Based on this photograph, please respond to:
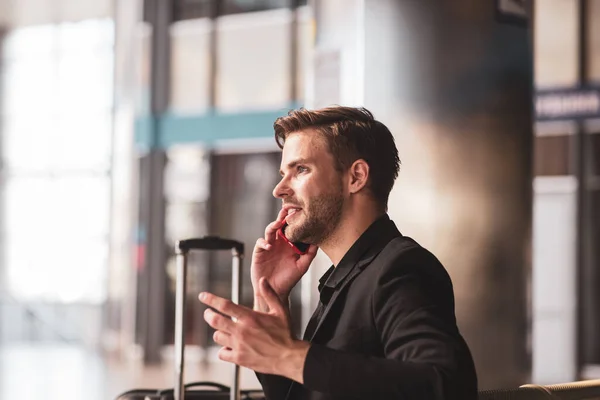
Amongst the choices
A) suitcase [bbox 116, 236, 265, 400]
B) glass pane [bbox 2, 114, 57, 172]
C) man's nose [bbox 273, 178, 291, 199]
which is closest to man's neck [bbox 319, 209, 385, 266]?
man's nose [bbox 273, 178, 291, 199]

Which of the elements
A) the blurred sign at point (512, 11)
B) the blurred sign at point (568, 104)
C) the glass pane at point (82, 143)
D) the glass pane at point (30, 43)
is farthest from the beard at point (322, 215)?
the glass pane at point (30, 43)

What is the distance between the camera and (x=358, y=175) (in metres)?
1.94

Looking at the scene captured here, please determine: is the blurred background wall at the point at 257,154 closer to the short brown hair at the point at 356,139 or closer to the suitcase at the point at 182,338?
the suitcase at the point at 182,338

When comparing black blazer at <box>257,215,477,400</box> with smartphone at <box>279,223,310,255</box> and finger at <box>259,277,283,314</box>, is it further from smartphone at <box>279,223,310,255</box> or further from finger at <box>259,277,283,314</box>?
smartphone at <box>279,223,310,255</box>

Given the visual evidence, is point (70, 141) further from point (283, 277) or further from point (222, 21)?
point (283, 277)

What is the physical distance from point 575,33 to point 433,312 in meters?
9.11

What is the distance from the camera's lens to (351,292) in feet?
5.92

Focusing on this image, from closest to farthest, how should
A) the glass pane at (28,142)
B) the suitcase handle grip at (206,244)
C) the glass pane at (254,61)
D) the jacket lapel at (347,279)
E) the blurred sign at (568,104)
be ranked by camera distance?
the jacket lapel at (347,279), the suitcase handle grip at (206,244), the blurred sign at (568,104), the glass pane at (254,61), the glass pane at (28,142)

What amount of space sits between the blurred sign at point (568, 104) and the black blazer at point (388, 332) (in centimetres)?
822

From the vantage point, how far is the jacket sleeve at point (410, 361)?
4.88 feet

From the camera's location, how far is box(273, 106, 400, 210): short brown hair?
76.8 inches

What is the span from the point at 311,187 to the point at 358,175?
0.11m

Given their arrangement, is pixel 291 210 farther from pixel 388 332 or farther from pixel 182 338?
pixel 182 338

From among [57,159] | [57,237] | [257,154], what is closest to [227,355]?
[257,154]
